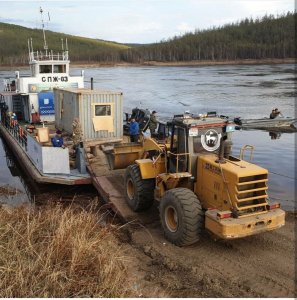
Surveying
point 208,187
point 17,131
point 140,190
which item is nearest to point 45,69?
point 17,131

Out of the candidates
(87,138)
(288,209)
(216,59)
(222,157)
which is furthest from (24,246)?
(216,59)

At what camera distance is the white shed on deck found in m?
15.0

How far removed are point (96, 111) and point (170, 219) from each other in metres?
7.95

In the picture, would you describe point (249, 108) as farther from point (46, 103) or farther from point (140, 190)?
point (140, 190)

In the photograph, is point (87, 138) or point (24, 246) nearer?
point (24, 246)

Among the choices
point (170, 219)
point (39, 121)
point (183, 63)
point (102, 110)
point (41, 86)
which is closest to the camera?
point (170, 219)

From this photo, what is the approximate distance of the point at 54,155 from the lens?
12.4 meters

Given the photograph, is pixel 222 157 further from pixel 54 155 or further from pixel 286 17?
pixel 286 17

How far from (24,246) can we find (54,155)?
6.28m

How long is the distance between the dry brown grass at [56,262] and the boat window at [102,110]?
27.8 ft

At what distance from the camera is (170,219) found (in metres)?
8.29

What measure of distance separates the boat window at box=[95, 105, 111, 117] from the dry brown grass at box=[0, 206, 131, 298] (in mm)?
8458

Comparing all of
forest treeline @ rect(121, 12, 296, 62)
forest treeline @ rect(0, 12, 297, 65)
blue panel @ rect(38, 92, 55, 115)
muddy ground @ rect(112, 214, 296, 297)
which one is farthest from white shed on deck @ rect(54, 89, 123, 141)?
forest treeline @ rect(121, 12, 296, 62)

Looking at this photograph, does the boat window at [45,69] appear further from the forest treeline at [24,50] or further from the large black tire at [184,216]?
the forest treeline at [24,50]
